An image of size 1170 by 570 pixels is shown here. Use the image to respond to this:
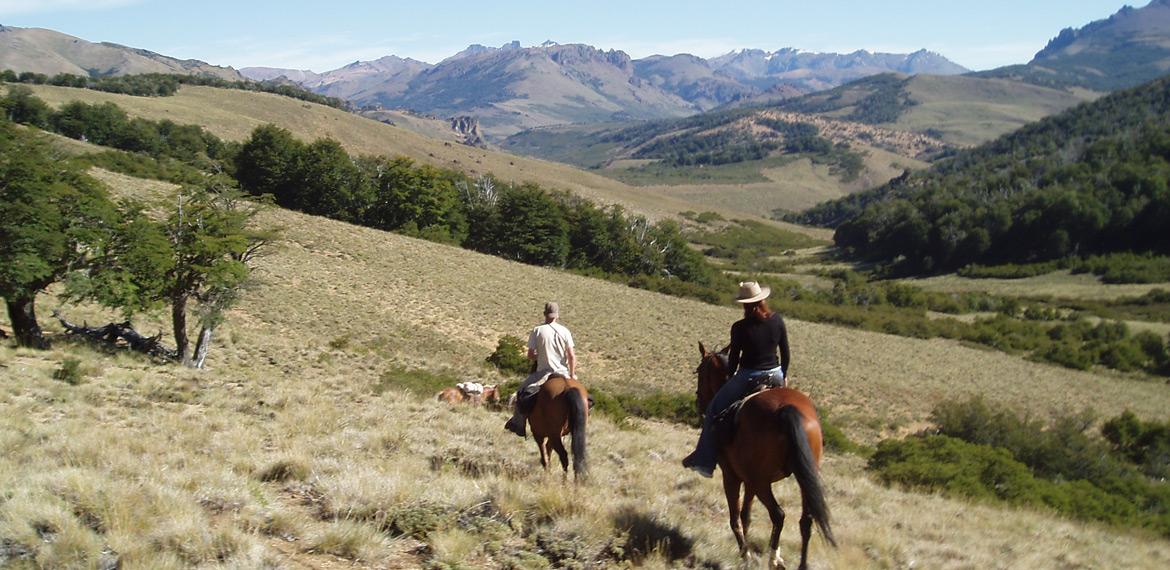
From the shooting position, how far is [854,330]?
2063 inches

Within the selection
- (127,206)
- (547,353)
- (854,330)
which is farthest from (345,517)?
(854,330)

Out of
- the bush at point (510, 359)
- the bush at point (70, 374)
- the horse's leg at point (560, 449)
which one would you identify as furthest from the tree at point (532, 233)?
the horse's leg at point (560, 449)

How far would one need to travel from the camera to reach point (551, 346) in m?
9.44

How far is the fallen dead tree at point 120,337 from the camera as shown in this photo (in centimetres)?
1875

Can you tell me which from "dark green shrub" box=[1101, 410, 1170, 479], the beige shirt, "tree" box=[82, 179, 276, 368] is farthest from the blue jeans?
"dark green shrub" box=[1101, 410, 1170, 479]

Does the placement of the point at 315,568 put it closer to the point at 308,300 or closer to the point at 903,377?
the point at 308,300

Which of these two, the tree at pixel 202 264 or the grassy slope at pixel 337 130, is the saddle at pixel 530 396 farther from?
the grassy slope at pixel 337 130

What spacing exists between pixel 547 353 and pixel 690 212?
138 m

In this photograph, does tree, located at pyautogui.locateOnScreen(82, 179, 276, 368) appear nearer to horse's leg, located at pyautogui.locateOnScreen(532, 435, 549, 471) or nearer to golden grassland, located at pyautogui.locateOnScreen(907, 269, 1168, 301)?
horse's leg, located at pyautogui.locateOnScreen(532, 435, 549, 471)

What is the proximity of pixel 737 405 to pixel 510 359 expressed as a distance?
79.5ft

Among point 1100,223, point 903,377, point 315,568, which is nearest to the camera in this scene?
point 315,568

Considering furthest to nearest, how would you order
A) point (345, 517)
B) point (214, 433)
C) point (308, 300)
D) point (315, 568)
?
point (308, 300), point (214, 433), point (345, 517), point (315, 568)

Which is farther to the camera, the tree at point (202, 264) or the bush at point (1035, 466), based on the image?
the tree at point (202, 264)

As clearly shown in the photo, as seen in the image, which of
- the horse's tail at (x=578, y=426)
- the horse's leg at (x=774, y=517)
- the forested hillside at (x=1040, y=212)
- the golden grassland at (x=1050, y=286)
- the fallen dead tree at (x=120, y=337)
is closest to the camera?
the horse's leg at (x=774, y=517)
